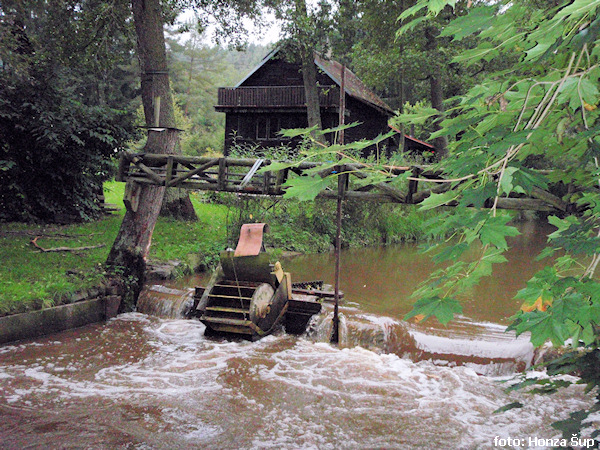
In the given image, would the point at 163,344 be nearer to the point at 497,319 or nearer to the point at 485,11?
the point at 497,319

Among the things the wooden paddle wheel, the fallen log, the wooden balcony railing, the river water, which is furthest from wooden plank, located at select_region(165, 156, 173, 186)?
the wooden balcony railing

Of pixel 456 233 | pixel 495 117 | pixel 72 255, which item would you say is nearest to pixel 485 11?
pixel 495 117

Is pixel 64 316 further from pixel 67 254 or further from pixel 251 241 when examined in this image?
pixel 251 241

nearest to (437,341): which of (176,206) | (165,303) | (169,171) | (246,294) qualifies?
(246,294)

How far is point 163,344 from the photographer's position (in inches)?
371

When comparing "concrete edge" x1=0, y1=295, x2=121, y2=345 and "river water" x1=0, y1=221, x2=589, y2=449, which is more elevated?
"concrete edge" x1=0, y1=295, x2=121, y2=345

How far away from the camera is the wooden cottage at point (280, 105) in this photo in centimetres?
2697

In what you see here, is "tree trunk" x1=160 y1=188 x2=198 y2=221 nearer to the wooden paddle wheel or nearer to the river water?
the river water

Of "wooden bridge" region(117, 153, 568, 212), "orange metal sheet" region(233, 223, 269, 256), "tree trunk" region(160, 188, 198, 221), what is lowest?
"orange metal sheet" region(233, 223, 269, 256)

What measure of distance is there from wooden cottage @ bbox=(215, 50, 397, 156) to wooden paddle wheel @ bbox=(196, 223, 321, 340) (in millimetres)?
17178

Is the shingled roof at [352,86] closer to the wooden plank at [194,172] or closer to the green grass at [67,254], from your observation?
the green grass at [67,254]

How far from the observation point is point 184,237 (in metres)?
Result: 16.2

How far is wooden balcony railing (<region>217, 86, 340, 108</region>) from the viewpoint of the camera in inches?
1040

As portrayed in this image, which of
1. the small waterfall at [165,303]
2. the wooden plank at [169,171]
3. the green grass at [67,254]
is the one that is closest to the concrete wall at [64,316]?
the green grass at [67,254]
